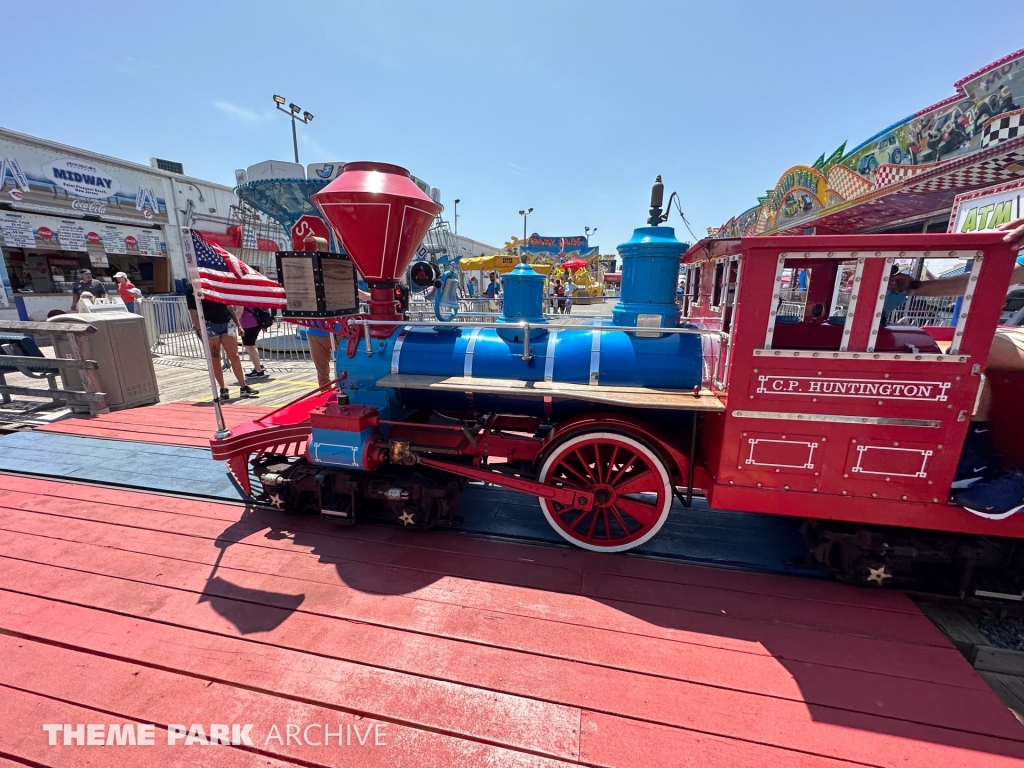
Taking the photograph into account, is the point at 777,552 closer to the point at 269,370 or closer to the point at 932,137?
the point at 269,370

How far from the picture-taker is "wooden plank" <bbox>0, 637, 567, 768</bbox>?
1.91m

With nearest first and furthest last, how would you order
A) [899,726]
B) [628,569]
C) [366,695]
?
[899,726], [366,695], [628,569]

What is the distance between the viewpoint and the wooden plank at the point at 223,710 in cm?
191

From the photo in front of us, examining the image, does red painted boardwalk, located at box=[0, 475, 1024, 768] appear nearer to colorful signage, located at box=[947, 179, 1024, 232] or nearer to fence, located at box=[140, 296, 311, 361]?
colorful signage, located at box=[947, 179, 1024, 232]

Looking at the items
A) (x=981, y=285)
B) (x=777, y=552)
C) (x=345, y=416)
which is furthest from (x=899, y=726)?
(x=345, y=416)

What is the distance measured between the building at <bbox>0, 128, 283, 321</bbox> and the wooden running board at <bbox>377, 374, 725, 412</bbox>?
1778 cm

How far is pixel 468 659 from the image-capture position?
2400mm

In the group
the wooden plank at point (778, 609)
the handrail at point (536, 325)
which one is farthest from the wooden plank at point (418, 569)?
the handrail at point (536, 325)

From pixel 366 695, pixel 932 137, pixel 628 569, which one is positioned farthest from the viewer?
pixel 932 137

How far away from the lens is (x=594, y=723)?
2053 millimetres

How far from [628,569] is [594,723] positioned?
1238 mm

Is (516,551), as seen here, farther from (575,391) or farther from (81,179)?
(81,179)

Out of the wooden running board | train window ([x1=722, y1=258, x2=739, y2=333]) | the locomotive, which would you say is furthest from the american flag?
train window ([x1=722, y1=258, x2=739, y2=333])

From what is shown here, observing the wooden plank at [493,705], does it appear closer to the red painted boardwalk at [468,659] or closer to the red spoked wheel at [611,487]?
the red painted boardwalk at [468,659]
